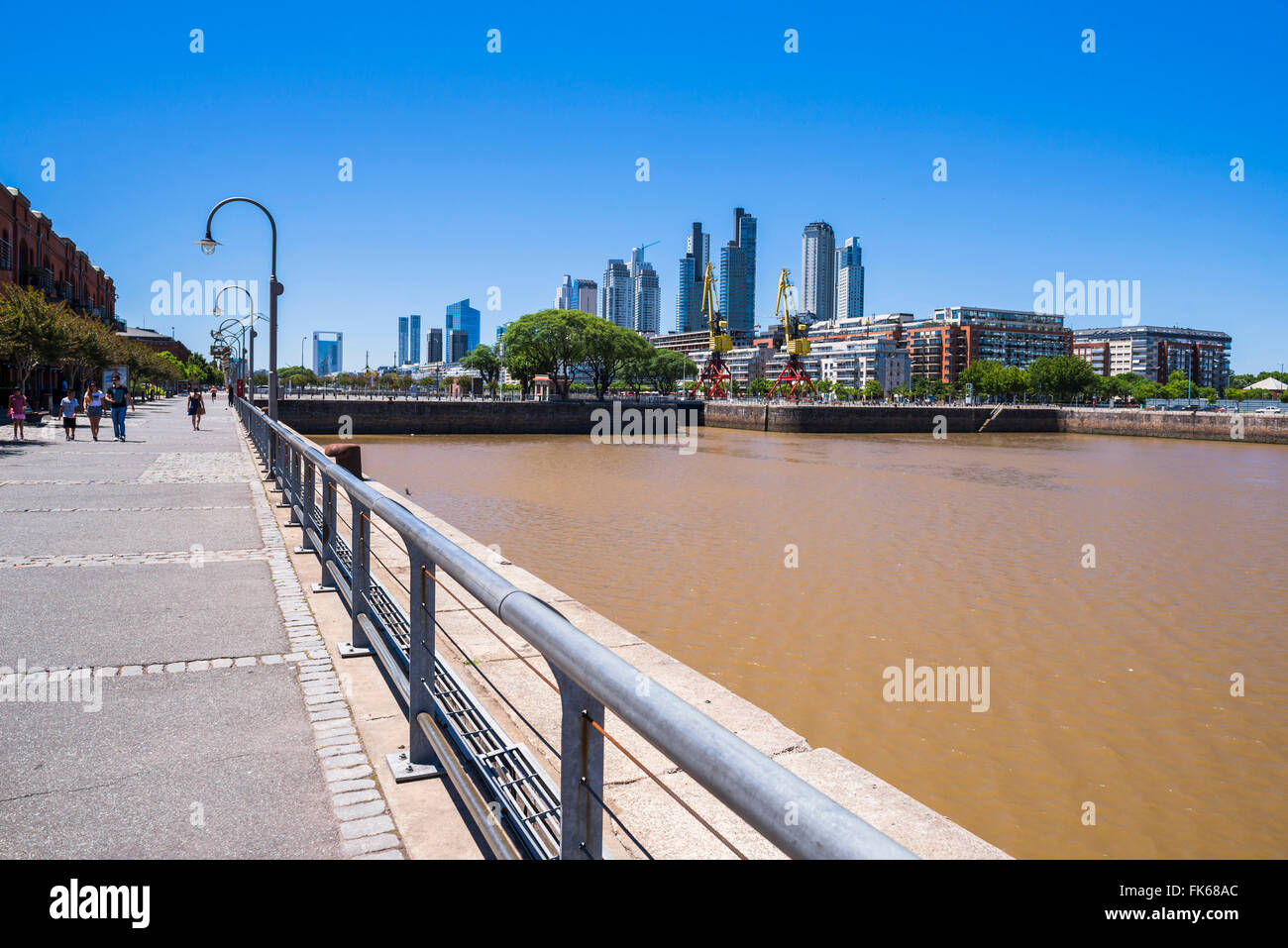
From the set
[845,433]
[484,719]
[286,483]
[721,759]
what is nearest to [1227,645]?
[484,719]

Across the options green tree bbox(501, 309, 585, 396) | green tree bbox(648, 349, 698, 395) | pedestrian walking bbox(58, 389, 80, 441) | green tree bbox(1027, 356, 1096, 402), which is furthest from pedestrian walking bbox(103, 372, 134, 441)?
green tree bbox(1027, 356, 1096, 402)

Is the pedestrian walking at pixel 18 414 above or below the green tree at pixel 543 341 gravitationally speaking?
below

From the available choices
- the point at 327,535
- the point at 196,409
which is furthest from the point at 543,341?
the point at 327,535

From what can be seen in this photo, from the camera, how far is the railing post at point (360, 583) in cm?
546

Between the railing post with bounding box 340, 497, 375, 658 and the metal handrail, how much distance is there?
2062mm

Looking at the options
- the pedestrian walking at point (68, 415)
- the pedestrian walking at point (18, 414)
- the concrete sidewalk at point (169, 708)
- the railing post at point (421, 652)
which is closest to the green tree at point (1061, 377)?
the pedestrian walking at point (68, 415)

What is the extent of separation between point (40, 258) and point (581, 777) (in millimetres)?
56275

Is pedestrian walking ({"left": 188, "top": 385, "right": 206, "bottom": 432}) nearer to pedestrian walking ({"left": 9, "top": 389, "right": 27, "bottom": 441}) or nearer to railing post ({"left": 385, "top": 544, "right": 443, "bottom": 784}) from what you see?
pedestrian walking ({"left": 9, "top": 389, "right": 27, "bottom": 441})

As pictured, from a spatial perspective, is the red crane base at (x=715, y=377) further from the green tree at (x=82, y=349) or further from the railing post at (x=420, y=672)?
the railing post at (x=420, y=672)

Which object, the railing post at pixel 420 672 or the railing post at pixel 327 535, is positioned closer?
the railing post at pixel 420 672

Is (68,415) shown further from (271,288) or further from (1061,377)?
(1061,377)

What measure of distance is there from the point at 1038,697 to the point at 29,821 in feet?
24.6

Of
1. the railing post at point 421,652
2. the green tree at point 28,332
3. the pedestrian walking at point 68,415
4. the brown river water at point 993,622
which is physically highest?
the green tree at point 28,332

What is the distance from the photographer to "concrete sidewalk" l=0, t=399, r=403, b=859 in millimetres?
3339
